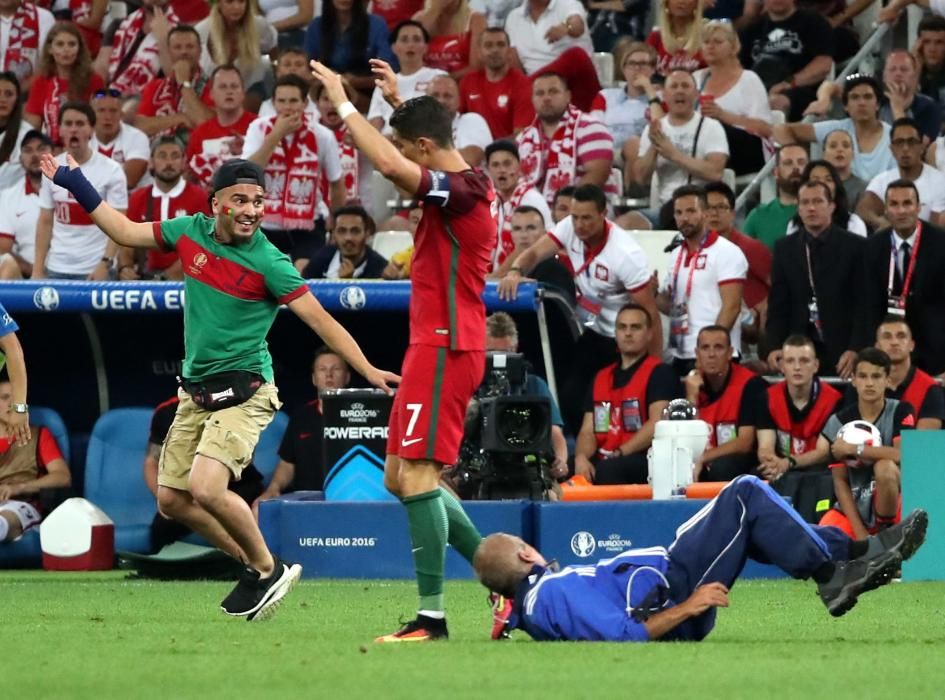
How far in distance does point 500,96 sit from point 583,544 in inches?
226

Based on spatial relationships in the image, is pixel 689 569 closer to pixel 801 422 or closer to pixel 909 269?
pixel 801 422

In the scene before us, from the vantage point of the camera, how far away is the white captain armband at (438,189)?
730 centimetres

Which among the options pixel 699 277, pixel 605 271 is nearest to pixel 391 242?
pixel 605 271

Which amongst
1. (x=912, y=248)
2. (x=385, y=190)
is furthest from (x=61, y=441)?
(x=912, y=248)

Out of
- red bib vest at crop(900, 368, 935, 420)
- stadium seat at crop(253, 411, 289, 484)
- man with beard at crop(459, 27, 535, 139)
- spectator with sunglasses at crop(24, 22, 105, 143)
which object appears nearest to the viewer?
red bib vest at crop(900, 368, 935, 420)

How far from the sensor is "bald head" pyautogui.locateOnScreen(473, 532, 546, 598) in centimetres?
707

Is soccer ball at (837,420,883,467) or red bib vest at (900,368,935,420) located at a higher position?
red bib vest at (900,368,935,420)

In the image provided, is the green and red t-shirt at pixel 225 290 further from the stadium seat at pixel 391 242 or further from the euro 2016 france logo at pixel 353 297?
the stadium seat at pixel 391 242

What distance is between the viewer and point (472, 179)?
7.50m

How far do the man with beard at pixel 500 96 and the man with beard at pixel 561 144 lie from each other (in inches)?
32.0

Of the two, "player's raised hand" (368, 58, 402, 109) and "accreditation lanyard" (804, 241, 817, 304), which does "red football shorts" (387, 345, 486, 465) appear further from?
"accreditation lanyard" (804, 241, 817, 304)

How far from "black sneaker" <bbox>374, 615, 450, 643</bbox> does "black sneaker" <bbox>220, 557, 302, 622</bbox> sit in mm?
1385

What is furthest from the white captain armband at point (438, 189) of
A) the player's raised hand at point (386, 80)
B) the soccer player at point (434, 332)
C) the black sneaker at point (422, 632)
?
the black sneaker at point (422, 632)

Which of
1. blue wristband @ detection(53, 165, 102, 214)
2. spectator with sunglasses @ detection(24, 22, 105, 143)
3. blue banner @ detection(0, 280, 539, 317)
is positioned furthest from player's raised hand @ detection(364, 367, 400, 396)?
spectator with sunglasses @ detection(24, 22, 105, 143)
